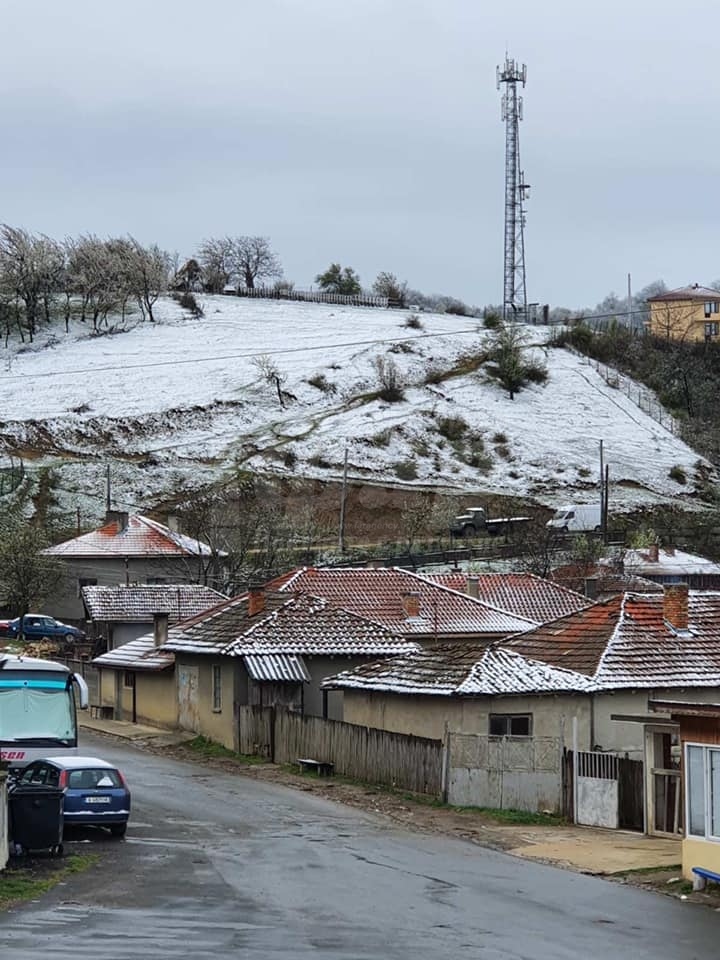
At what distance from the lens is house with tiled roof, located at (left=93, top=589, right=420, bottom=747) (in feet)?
138

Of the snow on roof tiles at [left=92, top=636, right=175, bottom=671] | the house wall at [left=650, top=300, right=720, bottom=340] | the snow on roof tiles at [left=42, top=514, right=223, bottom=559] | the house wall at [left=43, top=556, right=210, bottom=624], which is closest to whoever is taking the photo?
the snow on roof tiles at [left=92, top=636, right=175, bottom=671]

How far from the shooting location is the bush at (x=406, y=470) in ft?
346

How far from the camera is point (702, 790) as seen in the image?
21297 millimetres

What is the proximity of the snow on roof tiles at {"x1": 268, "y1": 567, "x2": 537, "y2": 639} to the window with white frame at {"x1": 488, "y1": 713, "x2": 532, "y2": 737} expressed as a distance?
13632mm

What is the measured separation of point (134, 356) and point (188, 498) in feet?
115

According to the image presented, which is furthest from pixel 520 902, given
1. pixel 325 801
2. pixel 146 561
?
pixel 146 561

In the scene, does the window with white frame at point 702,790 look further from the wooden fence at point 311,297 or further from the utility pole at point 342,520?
the wooden fence at point 311,297

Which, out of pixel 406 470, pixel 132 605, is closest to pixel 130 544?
pixel 132 605

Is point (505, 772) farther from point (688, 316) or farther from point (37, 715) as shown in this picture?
point (688, 316)

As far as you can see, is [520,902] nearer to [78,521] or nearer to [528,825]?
[528,825]

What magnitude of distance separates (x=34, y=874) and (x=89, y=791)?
14.0 feet

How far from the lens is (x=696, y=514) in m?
99.6

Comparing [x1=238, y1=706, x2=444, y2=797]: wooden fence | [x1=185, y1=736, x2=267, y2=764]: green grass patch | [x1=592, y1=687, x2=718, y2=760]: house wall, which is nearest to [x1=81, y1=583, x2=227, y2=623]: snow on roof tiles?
[x1=185, y1=736, x2=267, y2=764]: green grass patch

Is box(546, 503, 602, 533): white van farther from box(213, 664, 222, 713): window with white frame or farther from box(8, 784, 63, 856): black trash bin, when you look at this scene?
box(8, 784, 63, 856): black trash bin
